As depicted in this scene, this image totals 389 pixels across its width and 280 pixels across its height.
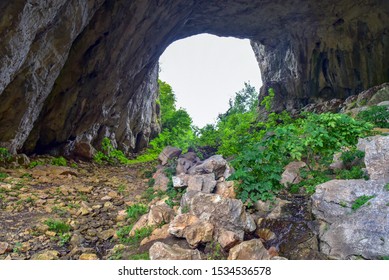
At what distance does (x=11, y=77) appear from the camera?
6945mm

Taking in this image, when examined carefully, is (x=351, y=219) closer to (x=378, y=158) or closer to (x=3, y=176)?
(x=378, y=158)

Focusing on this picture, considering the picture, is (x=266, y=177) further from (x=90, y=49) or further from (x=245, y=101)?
(x=245, y=101)

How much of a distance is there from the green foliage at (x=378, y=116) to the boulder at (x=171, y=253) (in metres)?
6.75

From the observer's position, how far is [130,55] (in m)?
11.8

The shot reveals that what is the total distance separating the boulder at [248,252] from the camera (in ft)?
11.2

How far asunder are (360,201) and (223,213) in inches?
73.7

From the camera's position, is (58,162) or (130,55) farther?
(130,55)

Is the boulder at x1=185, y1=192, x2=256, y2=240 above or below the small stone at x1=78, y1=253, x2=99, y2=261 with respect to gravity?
above

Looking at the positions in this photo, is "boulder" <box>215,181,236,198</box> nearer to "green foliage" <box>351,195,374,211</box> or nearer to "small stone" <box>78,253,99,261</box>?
"green foliage" <box>351,195,374,211</box>

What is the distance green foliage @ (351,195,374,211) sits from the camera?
12.5 feet

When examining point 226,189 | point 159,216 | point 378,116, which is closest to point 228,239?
point 159,216

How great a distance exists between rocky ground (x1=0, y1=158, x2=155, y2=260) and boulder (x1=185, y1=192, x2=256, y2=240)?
4.55 feet

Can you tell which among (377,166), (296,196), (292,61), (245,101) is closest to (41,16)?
(296,196)

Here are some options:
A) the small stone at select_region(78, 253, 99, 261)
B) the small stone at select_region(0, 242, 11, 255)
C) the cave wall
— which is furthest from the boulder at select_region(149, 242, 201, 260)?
the cave wall
